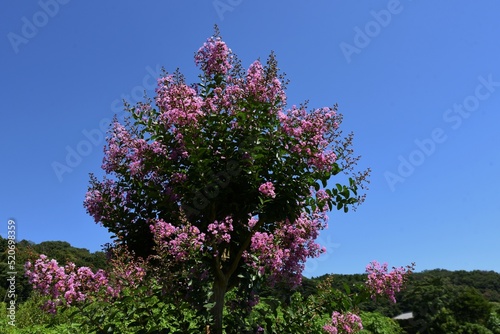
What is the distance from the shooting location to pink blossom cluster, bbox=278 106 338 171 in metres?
4.25

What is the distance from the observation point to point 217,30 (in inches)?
187

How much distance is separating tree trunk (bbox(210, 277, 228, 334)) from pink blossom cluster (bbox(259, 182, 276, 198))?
1.08 m

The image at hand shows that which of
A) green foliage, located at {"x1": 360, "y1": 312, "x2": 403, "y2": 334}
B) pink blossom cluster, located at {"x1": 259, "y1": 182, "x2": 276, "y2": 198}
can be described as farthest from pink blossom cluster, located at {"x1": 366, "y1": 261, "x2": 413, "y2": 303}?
green foliage, located at {"x1": 360, "y1": 312, "x2": 403, "y2": 334}

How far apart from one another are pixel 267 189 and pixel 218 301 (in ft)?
4.35

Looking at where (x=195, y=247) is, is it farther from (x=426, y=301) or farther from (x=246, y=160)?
(x=426, y=301)

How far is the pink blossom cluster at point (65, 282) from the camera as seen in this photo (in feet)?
12.0

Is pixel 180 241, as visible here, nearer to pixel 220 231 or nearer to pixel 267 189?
pixel 220 231

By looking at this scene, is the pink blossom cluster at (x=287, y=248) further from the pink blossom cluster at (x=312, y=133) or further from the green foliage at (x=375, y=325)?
the green foliage at (x=375, y=325)

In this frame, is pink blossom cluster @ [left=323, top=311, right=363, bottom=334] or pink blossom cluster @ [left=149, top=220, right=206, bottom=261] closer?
pink blossom cluster @ [left=149, top=220, right=206, bottom=261]

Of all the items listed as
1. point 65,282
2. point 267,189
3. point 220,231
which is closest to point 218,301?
point 220,231

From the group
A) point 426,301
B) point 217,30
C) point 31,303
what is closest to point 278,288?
point 217,30

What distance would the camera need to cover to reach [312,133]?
432 cm

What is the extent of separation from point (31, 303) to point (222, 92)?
458 inches

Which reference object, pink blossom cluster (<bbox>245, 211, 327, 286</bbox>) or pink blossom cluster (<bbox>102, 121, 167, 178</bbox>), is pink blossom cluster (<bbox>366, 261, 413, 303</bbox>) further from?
pink blossom cluster (<bbox>102, 121, 167, 178</bbox>)
